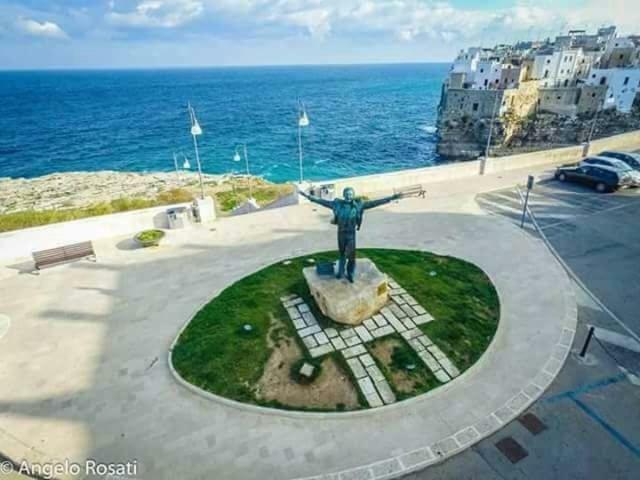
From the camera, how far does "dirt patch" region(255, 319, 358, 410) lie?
7.86 m

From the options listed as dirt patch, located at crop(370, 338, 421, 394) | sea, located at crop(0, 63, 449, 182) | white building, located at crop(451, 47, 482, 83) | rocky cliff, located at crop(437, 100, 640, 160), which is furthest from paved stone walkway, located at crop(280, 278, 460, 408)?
white building, located at crop(451, 47, 482, 83)

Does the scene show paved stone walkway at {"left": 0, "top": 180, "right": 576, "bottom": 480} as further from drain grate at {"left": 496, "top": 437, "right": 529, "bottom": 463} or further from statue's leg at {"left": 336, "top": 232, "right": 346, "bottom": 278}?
statue's leg at {"left": 336, "top": 232, "right": 346, "bottom": 278}

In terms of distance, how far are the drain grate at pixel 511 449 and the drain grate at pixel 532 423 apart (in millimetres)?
528

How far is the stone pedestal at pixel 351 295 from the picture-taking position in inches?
382

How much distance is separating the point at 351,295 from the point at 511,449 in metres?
4.80

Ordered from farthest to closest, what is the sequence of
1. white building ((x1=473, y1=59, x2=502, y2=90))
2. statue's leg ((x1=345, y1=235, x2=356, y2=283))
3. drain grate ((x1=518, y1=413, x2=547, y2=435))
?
white building ((x1=473, y1=59, x2=502, y2=90)), statue's leg ((x1=345, y1=235, x2=356, y2=283)), drain grate ((x1=518, y1=413, x2=547, y2=435))

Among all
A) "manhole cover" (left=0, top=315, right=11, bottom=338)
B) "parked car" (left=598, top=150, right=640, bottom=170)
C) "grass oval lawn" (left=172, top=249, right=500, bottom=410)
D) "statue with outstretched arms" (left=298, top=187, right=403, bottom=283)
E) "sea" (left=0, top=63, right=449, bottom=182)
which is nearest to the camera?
"grass oval lawn" (left=172, top=249, right=500, bottom=410)

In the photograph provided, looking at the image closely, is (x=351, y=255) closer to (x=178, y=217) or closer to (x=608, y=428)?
(x=608, y=428)

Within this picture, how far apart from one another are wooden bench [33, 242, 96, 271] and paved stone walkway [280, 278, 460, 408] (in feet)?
28.8

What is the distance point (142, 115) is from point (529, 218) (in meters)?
107

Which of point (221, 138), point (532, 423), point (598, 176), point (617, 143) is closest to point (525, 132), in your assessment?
point (617, 143)

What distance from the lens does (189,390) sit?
27.3 ft

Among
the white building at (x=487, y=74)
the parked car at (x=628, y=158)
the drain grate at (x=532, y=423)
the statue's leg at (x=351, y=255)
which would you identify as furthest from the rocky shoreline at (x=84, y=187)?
the white building at (x=487, y=74)

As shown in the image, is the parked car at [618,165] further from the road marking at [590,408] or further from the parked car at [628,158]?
the road marking at [590,408]
